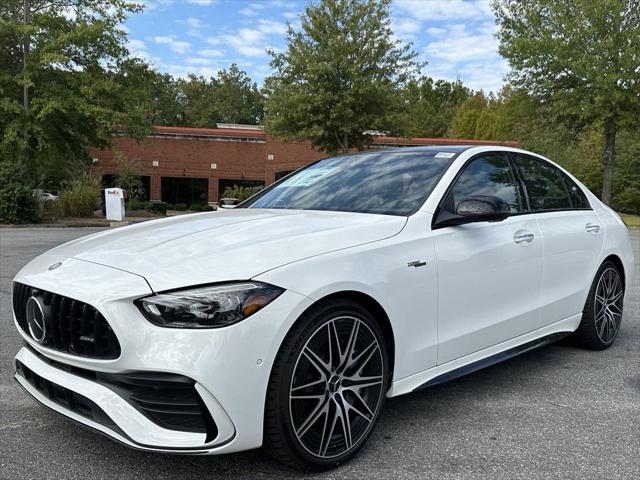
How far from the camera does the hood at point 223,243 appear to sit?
2472 mm

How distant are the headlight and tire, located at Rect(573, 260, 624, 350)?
132 inches

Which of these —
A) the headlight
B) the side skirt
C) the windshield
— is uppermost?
the windshield

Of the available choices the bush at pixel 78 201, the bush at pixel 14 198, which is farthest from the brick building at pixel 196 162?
the bush at pixel 14 198

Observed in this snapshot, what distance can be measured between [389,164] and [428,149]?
330mm

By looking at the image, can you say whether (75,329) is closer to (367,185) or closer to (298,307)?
(298,307)

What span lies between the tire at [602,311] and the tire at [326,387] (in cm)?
249

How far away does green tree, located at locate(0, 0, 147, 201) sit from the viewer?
914 inches

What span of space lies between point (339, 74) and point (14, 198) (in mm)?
13866

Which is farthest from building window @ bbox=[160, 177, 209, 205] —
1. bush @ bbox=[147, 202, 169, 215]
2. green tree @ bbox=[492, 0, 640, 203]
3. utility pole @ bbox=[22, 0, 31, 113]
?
green tree @ bbox=[492, 0, 640, 203]

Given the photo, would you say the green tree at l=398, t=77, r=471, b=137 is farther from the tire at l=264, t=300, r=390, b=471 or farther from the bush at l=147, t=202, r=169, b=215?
the tire at l=264, t=300, r=390, b=471

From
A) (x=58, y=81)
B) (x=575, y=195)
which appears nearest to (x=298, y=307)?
(x=575, y=195)

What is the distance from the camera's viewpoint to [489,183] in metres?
3.95

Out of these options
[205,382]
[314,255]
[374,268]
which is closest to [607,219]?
[374,268]

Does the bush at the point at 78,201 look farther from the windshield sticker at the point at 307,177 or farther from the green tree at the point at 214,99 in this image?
the green tree at the point at 214,99
